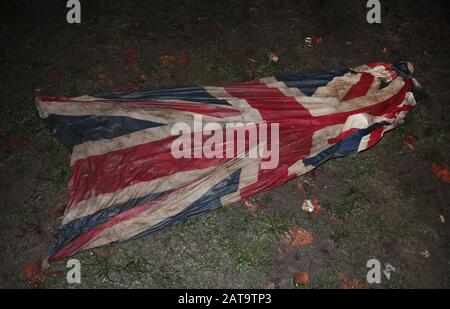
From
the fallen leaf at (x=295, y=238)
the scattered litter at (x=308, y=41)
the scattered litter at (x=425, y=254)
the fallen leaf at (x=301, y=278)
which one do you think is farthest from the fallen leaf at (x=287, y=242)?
the scattered litter at (x=308, y=41)

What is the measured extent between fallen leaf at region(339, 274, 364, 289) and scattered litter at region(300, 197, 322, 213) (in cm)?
58

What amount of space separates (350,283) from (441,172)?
1.49 m

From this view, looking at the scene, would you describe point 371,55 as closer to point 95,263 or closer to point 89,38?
point 89,38

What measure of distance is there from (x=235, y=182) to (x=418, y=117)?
7.44ft

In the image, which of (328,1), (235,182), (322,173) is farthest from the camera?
(328,1)

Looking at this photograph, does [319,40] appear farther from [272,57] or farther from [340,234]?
[340,234]

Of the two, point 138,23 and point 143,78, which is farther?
point 138,23

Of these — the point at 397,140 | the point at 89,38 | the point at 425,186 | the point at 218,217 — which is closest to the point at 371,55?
the point at 397,140

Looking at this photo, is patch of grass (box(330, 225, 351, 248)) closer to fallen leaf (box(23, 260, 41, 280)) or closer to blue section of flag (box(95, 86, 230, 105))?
blue section of flag (box(95, 86, 230, 105))

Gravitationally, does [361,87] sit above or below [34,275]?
above

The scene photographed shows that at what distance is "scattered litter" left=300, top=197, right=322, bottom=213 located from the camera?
3096 mm

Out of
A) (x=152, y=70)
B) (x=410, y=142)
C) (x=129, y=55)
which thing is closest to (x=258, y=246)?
(x=410, y=142)

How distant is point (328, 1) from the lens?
15.7 ft

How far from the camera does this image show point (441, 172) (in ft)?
11.1
